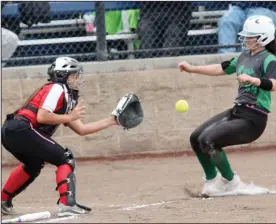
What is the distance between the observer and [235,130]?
7.79 meters

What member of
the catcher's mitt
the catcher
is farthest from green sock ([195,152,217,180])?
the catcher

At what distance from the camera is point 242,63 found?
7945 millimetres

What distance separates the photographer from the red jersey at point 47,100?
7.01 metres

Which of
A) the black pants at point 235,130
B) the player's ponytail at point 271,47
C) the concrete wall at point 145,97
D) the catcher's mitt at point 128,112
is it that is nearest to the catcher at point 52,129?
the catcher's mitt at point 128,112

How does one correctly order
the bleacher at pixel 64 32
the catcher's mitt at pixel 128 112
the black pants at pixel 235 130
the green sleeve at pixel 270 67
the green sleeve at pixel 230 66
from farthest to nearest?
the bleacher at pixel 64 32 → the green sleeve at pixel 230 66 → the black pants at pixel 235 130 → the green sleeve at pixel 270 67 → the catcher's mitt at pixel 128 112

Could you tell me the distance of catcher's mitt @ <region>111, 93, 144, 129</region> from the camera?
7359 millimetres

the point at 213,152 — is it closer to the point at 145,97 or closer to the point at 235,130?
the point at 235,130

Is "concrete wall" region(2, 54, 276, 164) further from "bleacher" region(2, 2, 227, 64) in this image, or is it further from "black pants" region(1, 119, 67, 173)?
"black pants" region(1, 119, 67, 173)

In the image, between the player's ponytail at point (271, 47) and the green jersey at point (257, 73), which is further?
the player's ponytail at point (271, 47)

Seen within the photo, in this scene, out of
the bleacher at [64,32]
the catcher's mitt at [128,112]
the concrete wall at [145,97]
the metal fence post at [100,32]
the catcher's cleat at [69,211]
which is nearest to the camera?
the catcher's cleat at [69,211]

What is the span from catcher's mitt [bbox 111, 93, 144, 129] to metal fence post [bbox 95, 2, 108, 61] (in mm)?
3013

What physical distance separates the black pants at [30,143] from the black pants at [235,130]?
5.09ft

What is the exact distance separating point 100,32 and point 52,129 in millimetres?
3398

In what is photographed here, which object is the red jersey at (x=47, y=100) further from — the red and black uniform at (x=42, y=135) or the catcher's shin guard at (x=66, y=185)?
the catcher's shin guard at (x=66, y=185)
